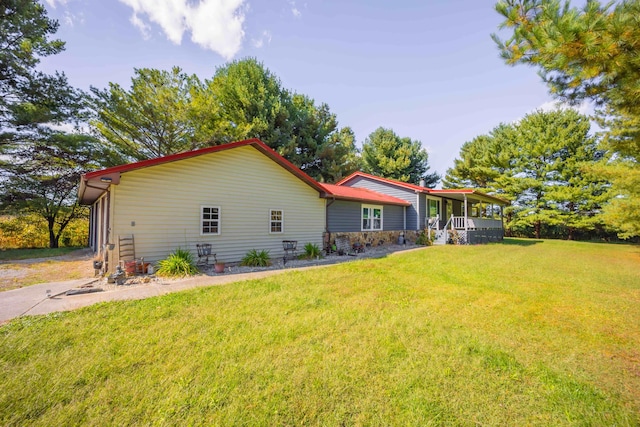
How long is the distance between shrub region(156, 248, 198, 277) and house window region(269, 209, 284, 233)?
11.8 feet

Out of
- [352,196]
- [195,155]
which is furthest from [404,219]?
[195,155]

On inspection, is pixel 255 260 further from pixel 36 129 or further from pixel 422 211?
pixel 36 129

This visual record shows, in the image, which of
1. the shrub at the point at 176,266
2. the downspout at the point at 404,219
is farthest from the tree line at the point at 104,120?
the shrub at the point at 176,266

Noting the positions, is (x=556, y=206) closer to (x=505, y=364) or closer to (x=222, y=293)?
(x=505, y=364)

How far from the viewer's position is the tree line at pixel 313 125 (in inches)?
158

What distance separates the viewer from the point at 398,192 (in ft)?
61.6

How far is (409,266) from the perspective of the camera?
9.02m

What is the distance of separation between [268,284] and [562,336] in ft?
18.4

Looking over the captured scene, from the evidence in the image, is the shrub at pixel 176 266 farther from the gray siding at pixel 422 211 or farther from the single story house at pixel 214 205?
the gray siding at pixel 422 211

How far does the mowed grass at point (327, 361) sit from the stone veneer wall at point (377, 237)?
27.3 feet

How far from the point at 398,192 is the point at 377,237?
15.7 feet

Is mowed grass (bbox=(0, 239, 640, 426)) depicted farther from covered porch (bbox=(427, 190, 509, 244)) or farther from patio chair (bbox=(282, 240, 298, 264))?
covered porch (bbox=(427, 190, 509, 244))

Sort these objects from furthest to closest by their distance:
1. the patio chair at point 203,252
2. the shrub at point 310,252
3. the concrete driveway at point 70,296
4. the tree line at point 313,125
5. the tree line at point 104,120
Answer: the tree line at point 104,120 → the shrub at point 310,252 → the patio chair at point 203,252 → the concrete driveway at point 70,296 → the tree line at point 313,125

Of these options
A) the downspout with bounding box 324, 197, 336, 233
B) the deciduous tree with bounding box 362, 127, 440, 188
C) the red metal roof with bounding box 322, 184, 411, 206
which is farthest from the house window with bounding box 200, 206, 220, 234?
the deciduous tree with bounding box 362, 127, 440, 188
